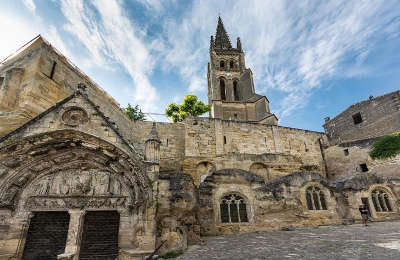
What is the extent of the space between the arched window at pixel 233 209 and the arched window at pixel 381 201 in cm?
829

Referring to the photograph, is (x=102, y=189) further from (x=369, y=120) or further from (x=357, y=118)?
(x=357, y=118)

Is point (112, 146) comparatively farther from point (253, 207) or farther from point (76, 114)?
point (253, 207)

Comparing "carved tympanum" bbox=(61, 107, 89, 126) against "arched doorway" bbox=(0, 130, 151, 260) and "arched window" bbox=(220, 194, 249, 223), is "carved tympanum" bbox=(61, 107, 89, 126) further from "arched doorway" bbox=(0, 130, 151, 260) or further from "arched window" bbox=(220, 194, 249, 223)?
"arched window" bbox=(220, 194, 249, 223)

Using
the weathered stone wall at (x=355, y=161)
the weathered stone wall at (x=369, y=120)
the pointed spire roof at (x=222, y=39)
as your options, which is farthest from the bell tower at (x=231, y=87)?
the weathered stone wall at (x=369, y=120)

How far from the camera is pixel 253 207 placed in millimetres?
9539

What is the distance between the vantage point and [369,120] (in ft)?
66.5

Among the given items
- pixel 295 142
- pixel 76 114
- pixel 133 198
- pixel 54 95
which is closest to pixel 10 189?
pixel 76 114

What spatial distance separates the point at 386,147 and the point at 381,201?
5919 mm

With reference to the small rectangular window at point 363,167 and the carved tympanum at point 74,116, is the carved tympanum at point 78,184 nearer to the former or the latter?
the carved tympanum at point 74,116

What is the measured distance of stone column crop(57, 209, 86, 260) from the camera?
5993mm

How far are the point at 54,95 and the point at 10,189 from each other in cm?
466

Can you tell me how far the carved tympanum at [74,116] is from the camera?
6746 millimetres

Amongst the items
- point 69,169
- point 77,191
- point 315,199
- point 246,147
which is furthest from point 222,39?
point 77,191

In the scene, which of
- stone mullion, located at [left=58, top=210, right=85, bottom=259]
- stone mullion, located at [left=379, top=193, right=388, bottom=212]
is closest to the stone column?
stone mullion, located at [left=58, top=210, right=85, bottom=259]
